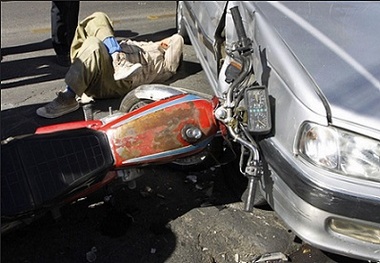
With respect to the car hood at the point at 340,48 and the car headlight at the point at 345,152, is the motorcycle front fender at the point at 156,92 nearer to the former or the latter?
the car hood at the point at 340,48

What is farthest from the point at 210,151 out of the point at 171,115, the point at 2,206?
the point at 2,206

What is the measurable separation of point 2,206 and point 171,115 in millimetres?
972

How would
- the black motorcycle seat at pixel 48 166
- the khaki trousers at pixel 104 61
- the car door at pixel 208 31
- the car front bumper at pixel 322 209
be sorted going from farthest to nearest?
the khaki trousers at pixel 104 61
the car door at pixel 208 31
the black motorcycle seat at pixel 48 166
the car front bumper at pixel 322 209

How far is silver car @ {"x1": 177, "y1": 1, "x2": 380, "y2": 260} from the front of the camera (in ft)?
7.70

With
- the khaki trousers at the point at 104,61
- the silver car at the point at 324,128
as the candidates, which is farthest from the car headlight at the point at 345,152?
the khaki trousers at the point at 104,61

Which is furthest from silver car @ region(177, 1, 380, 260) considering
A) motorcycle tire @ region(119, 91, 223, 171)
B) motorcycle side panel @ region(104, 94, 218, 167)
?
motorcycle tire @ region(119, 91, 223, 171)

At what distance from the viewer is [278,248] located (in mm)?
3033

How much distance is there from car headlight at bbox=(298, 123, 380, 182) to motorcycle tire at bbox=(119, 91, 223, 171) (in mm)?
1074

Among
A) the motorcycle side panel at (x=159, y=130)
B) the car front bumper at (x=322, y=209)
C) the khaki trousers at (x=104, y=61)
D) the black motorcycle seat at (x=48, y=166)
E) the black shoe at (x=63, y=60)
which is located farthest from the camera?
the black shoe at (x=63, y=60)

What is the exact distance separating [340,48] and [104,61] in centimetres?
192

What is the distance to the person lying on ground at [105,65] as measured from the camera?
3.96 metres

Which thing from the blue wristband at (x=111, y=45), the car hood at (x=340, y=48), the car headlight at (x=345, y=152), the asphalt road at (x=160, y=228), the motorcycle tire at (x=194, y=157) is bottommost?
the asphalt road at (x=160, y=228)

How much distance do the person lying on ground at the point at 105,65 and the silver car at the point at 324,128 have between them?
4.76ft

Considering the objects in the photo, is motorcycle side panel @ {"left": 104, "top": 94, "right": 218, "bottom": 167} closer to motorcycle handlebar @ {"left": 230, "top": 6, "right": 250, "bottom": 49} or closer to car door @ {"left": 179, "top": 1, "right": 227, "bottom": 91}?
motorcycle handlebar @ {"left": 230, "top": 6, "right": 250, "bottom": 49}
